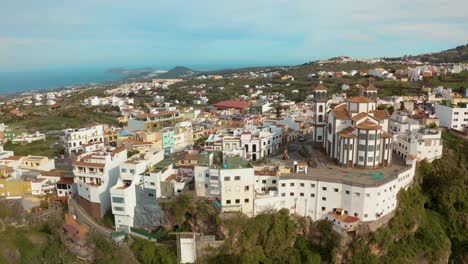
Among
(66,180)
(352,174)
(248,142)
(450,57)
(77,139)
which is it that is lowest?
(66,180)

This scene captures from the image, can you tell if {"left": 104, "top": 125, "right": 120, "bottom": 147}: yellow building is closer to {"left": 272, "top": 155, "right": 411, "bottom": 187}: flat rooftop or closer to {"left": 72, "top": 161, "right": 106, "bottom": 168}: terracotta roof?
{"left": 72, "top": 161, "right": 106, "bottom": 168}: terracotta roof

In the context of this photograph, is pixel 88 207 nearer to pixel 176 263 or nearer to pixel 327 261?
pixel 176 263

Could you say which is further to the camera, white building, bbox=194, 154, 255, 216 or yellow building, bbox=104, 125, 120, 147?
yellow building, bbox=104, 125, 120, 147

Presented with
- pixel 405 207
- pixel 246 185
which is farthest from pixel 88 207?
pixel 405 207

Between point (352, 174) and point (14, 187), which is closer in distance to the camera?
point (352, 174)

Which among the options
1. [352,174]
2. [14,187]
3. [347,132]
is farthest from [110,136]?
[352,174]

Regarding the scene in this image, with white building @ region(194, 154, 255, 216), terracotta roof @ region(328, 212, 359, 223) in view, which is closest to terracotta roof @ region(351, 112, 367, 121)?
terracotta roof @ region(328, 212, 359, 223)

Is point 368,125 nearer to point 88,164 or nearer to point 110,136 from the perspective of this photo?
point 88,164

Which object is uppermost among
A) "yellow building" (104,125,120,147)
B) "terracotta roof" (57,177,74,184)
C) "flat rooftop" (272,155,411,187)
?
"flat rooftop" (272,155,411,187)
